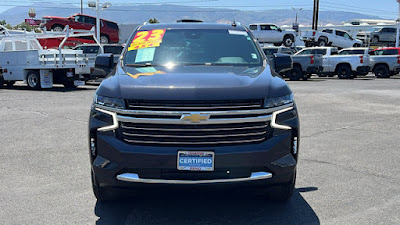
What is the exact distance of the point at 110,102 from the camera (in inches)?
164

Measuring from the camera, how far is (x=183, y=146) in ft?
13.2

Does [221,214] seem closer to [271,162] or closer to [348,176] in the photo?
[271,162]

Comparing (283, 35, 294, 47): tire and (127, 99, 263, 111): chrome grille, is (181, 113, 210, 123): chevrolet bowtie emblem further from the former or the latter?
(283, 35, 294, 47): tire

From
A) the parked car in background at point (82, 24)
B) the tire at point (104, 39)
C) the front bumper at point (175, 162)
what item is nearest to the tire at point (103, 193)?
the front bumper at point (175, 162)

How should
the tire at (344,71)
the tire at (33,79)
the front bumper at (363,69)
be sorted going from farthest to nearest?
the tire at (344,71) → the front bumper at (363,69) → the tire at (33,79)

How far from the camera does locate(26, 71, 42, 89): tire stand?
1887cm

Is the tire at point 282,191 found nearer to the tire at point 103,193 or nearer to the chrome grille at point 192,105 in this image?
the chrome grille at point 192,105

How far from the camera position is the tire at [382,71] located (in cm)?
2769

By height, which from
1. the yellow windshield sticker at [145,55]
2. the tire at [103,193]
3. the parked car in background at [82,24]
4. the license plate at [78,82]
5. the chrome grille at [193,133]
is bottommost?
the license plate at [78,82]

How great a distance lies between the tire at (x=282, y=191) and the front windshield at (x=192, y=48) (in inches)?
58.4

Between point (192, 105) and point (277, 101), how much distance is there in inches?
30.1

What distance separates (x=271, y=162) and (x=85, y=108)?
9.20 metres

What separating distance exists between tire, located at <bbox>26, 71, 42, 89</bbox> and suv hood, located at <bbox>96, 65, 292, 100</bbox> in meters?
15.1

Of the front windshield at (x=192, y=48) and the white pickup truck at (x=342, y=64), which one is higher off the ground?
the front windshield at (x=192, y=48)
